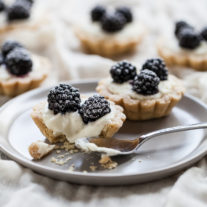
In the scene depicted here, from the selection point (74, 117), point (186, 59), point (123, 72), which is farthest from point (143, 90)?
point (186, 59)

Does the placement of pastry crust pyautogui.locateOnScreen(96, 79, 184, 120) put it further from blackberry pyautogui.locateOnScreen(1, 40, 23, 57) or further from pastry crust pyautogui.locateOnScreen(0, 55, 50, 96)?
blackberry pyautogui.locateOnScreen(1, 40, 23, 57)

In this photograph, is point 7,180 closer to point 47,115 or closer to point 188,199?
point 47,115

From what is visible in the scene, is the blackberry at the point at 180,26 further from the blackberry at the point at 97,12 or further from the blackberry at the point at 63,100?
the blackberry at the point at 63,100

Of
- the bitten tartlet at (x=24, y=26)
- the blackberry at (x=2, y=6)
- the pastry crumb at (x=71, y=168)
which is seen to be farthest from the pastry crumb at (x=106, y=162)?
the blackberry at (x=2, y=6)

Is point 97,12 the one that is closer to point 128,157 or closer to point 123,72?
point 123,72

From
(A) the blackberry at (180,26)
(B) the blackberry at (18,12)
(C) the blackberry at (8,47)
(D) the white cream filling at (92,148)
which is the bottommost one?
(D) the white cream filling at (92,148)

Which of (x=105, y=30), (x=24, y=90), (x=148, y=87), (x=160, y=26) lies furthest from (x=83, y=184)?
(x=160, y=26)
